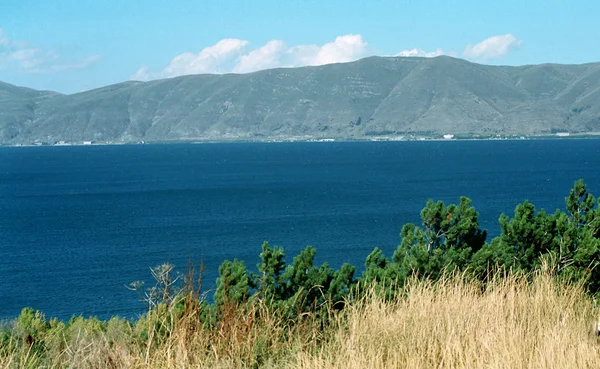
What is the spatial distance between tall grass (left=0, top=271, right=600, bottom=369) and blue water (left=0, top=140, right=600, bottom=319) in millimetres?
30758

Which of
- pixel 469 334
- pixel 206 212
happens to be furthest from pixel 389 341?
pixel 206 212

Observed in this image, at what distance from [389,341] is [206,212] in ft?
214

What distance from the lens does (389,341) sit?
4.64 meters

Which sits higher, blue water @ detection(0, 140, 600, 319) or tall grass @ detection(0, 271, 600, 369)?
tall grass @ detection(0, 271, 600, 369)

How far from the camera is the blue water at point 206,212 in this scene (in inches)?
1668

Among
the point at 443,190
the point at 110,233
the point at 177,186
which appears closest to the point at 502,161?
the point at 443,190

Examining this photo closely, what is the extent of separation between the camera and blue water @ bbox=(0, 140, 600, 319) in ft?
139

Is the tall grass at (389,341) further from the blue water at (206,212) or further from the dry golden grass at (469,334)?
the blue water at (206,212)

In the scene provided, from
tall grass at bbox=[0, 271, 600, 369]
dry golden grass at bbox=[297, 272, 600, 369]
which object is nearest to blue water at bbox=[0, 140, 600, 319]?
tall grass at bbox=[0, 271, 600, 369]

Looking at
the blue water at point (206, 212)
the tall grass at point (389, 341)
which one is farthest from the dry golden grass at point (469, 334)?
the blue water at point (206, 212)

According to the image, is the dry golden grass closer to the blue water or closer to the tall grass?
the tall grass

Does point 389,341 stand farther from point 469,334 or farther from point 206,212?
point 206,212

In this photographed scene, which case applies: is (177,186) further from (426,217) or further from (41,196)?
(426,217)

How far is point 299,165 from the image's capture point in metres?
135
